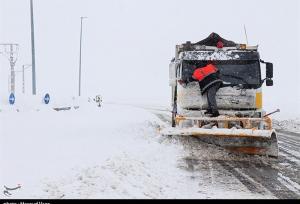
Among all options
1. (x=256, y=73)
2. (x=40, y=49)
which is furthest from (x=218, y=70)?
(x=40, y=49)

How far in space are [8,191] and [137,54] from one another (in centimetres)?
11962

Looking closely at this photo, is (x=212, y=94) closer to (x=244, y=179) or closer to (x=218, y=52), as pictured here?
(x=218, y=52)

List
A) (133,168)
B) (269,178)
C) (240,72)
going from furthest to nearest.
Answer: (240,72) → (133,168) → (269,178)

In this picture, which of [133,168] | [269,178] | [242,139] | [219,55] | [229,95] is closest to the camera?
[269,178]

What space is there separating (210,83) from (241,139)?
5.31 ft

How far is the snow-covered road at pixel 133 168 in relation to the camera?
6371 millimetres

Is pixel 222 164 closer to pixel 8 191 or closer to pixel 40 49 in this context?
pixel 8 191

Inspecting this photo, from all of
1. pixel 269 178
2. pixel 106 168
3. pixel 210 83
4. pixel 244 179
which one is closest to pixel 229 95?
pixel 210 83

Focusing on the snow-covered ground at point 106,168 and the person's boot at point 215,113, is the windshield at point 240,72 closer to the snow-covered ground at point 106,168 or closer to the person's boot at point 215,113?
the person's boot at point 215,113

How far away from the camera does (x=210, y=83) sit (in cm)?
1105

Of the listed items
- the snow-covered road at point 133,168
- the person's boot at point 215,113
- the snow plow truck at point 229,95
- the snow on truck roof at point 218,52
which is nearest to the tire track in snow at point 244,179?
the snow-covered road at point 133,168

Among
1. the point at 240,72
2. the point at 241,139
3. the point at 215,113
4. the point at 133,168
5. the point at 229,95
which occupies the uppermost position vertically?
the point at 240,72

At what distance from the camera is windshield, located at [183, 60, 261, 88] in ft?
36.9
